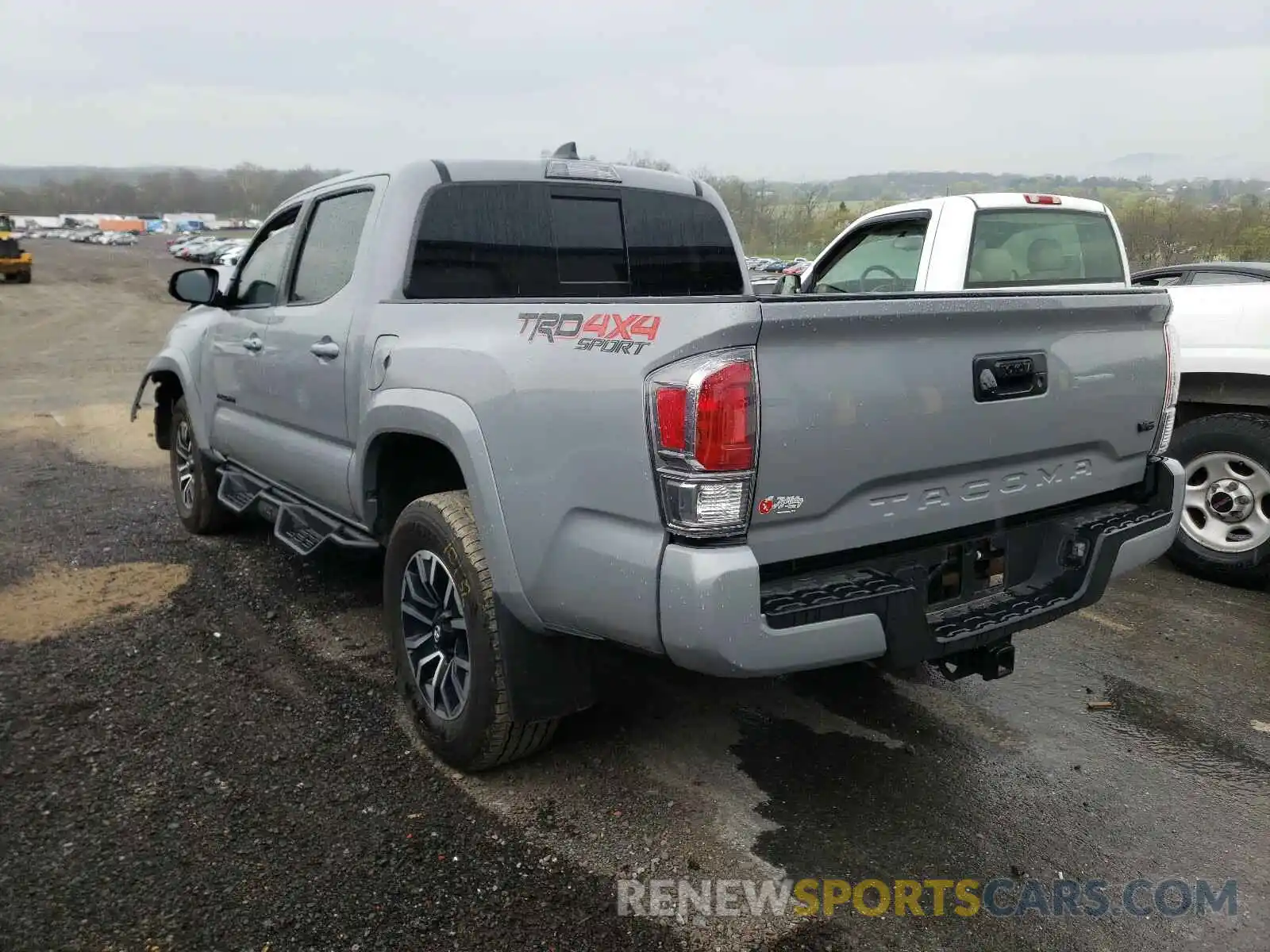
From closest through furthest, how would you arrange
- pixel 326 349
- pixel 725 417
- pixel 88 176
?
pixel 725 417, pixel 326 349, pixel 88 176

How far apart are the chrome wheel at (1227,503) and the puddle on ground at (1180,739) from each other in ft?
5.38

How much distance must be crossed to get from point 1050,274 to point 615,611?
458 cm

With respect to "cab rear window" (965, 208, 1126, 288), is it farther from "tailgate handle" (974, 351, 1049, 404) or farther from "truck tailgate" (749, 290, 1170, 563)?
"tailgate handle" (974, 351, 1049, 404)

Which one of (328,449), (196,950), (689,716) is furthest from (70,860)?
(689,716)

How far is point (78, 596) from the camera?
471 centimetres

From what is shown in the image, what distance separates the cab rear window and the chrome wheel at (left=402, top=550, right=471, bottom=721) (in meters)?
3.80

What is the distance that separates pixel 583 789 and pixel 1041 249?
453cm

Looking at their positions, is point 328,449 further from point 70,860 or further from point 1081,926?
point 1081,926

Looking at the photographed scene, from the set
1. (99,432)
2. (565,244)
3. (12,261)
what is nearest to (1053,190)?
(565,244)

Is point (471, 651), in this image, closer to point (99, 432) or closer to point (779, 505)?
point (779, 505)

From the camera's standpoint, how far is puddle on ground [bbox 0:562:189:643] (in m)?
4.35

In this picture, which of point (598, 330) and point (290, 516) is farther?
point (290, 516)

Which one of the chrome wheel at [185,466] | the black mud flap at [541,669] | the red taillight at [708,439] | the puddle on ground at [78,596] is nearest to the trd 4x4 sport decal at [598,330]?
the red taillight at [708,439]

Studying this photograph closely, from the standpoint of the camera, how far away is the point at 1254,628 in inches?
179
